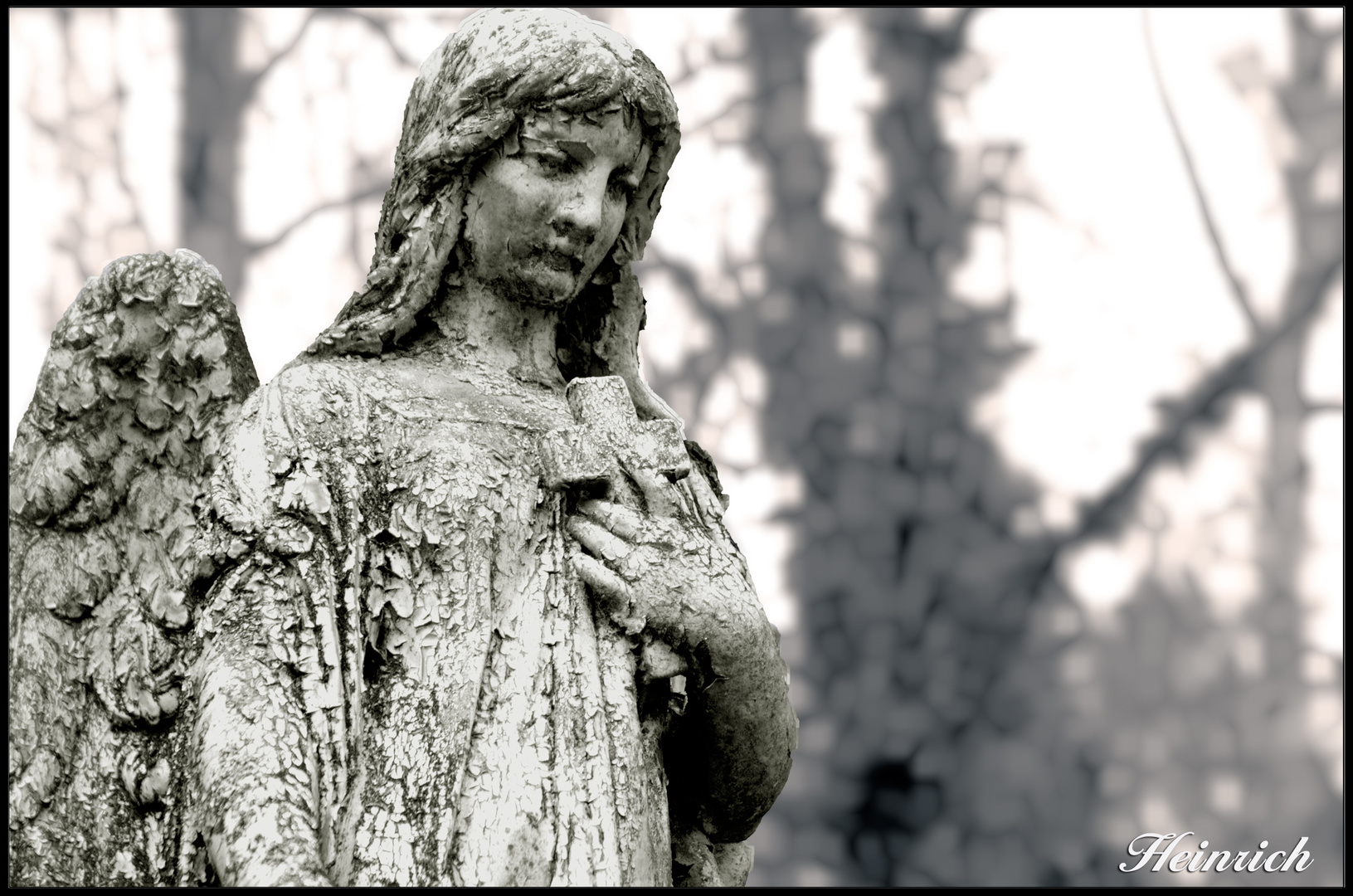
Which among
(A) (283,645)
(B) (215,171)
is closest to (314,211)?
(B) (215,171)

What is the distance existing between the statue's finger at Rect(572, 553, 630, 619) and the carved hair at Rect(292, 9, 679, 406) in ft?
1.32

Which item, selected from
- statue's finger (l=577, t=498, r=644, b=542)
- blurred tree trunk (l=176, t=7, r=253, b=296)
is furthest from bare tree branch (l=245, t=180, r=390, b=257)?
statue's finger (l=577, t=498, r=644, b=542)

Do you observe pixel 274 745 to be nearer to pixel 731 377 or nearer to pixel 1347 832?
pixel 731 377

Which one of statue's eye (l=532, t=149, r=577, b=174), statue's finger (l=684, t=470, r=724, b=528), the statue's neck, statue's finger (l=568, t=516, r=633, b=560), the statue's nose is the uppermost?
statue's eye (l=532, t=149, r=577, b=174)

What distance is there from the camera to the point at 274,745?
7.14ft

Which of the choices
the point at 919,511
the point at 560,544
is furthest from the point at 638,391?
the point at 919,511

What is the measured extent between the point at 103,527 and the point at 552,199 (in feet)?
2.26

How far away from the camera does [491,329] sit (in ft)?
8.73

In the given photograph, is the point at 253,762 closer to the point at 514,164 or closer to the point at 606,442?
the point at 606,442

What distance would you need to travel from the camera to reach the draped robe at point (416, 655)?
7.29ft

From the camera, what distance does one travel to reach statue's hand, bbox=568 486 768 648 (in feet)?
7.87

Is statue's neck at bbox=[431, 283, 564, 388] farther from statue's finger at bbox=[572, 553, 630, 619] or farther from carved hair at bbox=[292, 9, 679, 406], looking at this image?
statue's finger at bbox=[572, 553, 630, 619]

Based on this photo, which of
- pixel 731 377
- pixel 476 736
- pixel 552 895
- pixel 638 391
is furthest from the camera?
pixel 731 377

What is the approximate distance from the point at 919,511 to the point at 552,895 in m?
4.07
